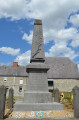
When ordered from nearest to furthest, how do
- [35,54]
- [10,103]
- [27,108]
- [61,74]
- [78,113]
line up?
[78,113] < [27,108] < [35,54] < [10,103] < [61,74]

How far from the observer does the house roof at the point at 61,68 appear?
1104 inches

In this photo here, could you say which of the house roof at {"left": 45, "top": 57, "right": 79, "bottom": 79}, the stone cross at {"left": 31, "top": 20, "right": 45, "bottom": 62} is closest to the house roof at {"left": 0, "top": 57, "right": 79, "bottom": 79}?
the house roof at {"left": 45, "top": 57, "right": 79, "bottom": 79}

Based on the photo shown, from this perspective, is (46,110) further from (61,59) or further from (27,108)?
(61,59)

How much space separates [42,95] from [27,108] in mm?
1096

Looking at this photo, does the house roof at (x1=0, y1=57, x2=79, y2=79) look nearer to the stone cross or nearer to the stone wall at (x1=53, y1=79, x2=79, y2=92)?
the stone wall at (x1=53, y1=79, x2=79, y2=92)

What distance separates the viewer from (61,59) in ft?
104

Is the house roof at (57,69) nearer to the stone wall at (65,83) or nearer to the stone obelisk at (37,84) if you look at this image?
the stone wall at (65,83)

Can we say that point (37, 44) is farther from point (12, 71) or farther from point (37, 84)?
point (12, 71)

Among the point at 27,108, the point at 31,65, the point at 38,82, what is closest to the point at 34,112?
the point at 27,108

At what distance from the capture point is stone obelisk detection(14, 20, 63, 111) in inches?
216

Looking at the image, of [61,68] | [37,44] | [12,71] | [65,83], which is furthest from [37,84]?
[12,71]

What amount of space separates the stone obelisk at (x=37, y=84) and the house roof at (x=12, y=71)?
83.9 feet

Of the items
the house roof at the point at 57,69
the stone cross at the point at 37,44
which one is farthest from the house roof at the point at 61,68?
the stone cross at the point at 37,44

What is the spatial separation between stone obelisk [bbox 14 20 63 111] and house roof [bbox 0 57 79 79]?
2094 centimetres
